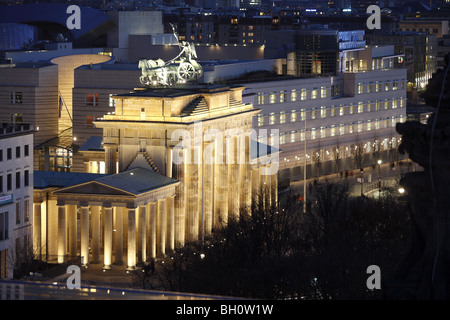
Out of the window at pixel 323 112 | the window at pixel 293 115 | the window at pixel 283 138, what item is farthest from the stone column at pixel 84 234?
the window at pixel 323 112

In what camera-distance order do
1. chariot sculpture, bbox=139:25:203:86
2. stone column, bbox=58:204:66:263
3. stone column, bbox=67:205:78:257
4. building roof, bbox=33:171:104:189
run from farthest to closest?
chariot sculpture, bbox=139:25:203:86, building roof, bbox=33:171:104:189, stone column, bbox=67:205:78:257, stone column, bbox=58:204:66:263

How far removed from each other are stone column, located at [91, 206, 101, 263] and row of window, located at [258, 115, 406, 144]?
47.6 meters

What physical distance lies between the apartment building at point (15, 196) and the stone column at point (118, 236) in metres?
5.18

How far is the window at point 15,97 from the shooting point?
132275 mm

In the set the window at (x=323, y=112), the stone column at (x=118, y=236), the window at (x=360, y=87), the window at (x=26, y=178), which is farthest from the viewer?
the window at (x=360, y=87)

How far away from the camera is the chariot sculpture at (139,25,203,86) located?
10531cm

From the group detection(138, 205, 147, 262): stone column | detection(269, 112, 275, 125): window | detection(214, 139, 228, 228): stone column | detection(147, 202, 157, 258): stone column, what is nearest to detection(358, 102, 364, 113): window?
detection(269, 112, 275, 125): window

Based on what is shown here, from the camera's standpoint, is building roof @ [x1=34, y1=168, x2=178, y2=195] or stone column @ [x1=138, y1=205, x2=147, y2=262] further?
stone column @ [x1=138, y1=205, x2=147, y2=262]

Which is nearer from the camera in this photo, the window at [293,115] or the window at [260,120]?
the window at [260,120]

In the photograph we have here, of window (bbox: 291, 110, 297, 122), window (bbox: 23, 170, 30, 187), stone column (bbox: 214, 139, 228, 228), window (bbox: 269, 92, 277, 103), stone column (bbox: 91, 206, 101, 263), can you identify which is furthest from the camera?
window (bbox: 291, 110, 297, 122)

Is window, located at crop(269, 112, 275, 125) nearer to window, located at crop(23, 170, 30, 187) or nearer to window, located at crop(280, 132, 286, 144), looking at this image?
window, located at crop(280, 132, 286, 144)

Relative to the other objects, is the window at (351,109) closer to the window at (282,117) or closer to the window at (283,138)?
the window at (282,117)
